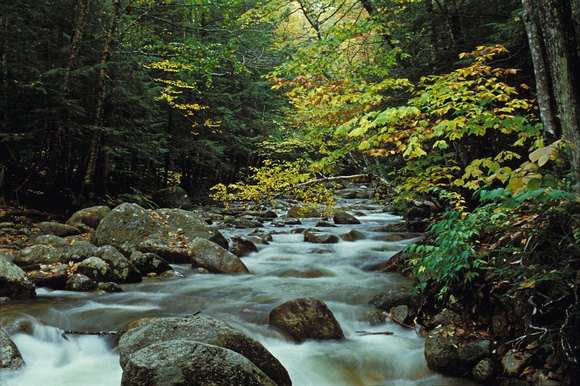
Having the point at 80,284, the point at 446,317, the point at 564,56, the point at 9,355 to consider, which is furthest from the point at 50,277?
the point at 564,56

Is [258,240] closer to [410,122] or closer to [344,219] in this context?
[344,219]

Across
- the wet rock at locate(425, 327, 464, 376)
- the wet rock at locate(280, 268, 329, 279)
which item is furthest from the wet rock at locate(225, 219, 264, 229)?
the wet rock at locate(425, 327, 464, 376)

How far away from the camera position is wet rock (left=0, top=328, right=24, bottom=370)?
10.6 ft

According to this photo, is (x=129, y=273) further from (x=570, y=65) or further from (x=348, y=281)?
(x=570, y=65)

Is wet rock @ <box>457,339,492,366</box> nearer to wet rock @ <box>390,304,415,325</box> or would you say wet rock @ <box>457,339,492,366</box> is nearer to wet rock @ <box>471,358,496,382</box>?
wet rock @ <box>471,358,496,382</box>

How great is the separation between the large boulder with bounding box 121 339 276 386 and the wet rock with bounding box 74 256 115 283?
4.13 m

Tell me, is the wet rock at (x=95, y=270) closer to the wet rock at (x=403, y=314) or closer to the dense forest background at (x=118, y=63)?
the dense forest background at (x=118, y=63)

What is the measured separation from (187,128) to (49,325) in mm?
15346

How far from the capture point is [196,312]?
15.8 ft

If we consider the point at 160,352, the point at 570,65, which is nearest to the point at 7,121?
the point at 160,352

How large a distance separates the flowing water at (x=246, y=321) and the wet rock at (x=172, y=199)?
8710 millimetres

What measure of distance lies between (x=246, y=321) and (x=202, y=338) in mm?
2046

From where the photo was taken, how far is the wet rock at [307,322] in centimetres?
439

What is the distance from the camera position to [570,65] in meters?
3.07
